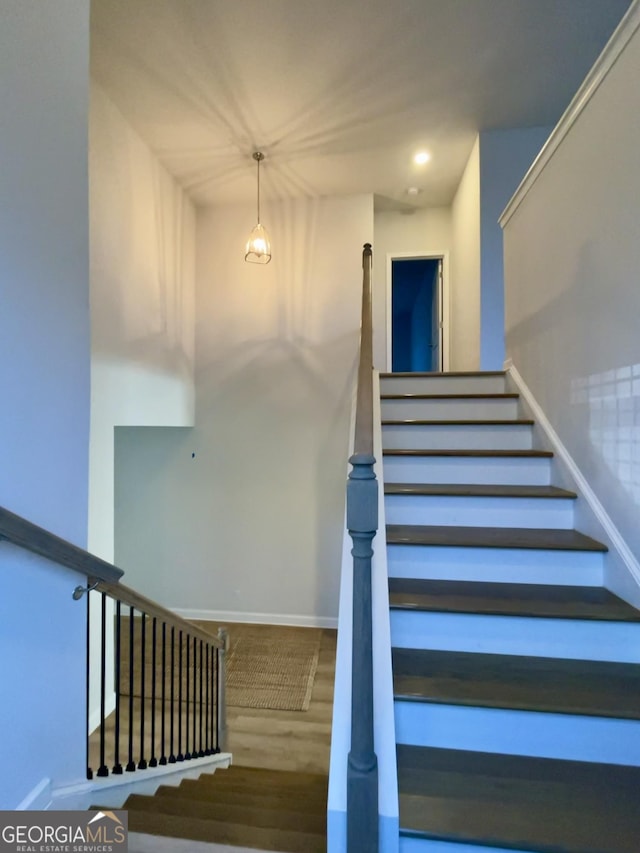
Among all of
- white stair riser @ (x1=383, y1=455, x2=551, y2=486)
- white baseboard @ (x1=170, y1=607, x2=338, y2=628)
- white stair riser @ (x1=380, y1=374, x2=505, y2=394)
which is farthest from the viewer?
white baseboard @ (x1=170, y1=607, x2=338, y2=628)

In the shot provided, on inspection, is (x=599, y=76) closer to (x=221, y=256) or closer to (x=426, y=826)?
(x=426, y=826)

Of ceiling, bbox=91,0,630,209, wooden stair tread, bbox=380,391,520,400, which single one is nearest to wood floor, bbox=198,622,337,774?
wooden stair tread, bbox=380,391,520,400

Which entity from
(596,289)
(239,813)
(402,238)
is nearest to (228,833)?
(239,813)

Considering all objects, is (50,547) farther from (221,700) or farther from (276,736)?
(276,736)

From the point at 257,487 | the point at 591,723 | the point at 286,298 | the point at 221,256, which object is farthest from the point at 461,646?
the point at 221,256

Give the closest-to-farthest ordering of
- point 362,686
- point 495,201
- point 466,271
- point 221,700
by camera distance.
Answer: point 362,686 < point 221,700 < point 495,201 < point 466,271

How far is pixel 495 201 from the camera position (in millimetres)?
3498

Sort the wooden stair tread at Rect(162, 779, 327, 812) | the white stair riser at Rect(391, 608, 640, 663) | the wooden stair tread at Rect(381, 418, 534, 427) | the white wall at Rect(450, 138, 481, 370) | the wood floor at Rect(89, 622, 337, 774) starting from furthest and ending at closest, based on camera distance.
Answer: the white wall at Rect(450, 138, 481, 370) < the wood floor at Rect(89, 622, 337, 774) < the wooden stair tread at Rect(381, 418, 534, 427) < the wooden stair tread at Rect(162, 779, 327, 812) < the white stair riser at Rect(391, 608, 640, 663)

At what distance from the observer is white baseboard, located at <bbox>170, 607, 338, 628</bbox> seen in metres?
4.17

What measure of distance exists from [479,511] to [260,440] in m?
2.77

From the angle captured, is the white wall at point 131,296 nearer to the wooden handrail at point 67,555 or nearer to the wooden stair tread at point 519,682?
the wooden handrail at point 67,555

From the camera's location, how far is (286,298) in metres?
4.29

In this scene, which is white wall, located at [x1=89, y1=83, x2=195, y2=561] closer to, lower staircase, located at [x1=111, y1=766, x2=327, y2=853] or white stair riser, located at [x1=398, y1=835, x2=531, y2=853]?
lower staircase, located at [x1=111, y1=766, x2=327, y2=853]

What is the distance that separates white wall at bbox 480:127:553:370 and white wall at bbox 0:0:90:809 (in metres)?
3.05
